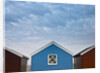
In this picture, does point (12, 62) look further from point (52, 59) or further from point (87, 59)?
point (87, 59)

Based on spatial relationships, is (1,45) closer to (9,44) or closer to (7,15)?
(9,44)

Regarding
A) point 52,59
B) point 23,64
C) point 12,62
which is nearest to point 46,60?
point 52,59

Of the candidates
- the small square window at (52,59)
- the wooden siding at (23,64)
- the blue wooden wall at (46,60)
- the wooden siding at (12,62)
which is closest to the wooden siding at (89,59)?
the blue wooden wall at (46,60)

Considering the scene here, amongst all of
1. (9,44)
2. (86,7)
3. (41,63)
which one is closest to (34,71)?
(41,63)

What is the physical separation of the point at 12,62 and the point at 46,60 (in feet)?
2.38

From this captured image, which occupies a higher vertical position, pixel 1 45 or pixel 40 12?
pixel 40 12

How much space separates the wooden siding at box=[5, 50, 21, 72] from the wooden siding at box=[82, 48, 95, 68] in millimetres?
1469

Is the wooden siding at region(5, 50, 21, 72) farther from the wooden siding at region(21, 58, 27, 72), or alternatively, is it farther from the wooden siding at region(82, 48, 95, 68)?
the wooden siding at region(82, 48, 95, 68)

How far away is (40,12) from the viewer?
4.16m

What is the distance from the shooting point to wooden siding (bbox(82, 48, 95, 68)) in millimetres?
4465

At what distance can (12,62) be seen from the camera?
4.05m

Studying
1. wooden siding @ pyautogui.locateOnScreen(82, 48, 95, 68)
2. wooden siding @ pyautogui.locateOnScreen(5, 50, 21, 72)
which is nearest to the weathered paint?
wooden siding @ pyautogui.locateOnScreen(82, 48, 95, 68)

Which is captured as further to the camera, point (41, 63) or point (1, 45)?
point (41, 63)
